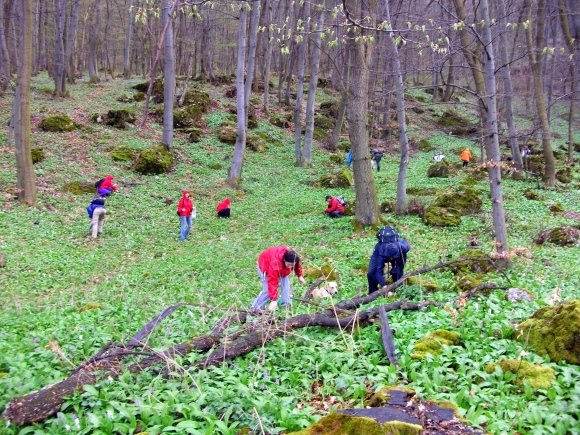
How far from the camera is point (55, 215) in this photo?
1653 centimetres

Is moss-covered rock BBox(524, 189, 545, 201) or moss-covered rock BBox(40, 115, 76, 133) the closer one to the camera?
moss-covered rock BBox(524, 189, 545, 201)

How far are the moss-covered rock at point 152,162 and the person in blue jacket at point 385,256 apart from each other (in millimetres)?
16029

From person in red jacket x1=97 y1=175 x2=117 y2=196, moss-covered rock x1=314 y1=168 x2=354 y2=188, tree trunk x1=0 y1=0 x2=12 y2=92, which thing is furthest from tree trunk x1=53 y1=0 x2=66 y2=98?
moss-covered rock x1=314 y1=168 x2=354 y2=188


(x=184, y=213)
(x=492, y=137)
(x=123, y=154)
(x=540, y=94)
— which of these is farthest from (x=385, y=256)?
(x=123, y=154)

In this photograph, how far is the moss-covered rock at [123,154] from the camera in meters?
22.8

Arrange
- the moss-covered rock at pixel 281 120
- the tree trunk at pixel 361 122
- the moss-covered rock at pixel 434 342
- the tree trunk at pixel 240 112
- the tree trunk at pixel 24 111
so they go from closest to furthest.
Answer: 1. the moss-covered rock at pixel 434 342
2. the tree trunk at pixel 361 122
3. the tree trunk at pixel 24 111
4. the tree trunk at pixel 240 112
5. the moss-covered rock at pixel 281 120

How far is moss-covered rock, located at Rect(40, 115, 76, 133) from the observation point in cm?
2440

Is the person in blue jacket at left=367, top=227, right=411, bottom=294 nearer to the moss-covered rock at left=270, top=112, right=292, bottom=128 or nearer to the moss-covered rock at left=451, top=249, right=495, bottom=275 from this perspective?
the moss-covered rock at left=451, top=249, right=495, bottom=275

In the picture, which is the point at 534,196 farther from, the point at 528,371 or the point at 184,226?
the point at 528,371

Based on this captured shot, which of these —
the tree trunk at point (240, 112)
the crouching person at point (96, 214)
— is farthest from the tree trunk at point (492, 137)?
the tree trunk at point (240, 112)

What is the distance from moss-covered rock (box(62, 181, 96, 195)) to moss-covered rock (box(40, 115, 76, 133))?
654cm

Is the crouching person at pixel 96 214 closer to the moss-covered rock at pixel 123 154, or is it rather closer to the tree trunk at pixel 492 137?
the moss-covered rock at pixel 123 154

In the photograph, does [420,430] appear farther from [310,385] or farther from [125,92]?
[125,92]

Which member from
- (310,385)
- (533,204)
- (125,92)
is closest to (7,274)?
(310,385)
